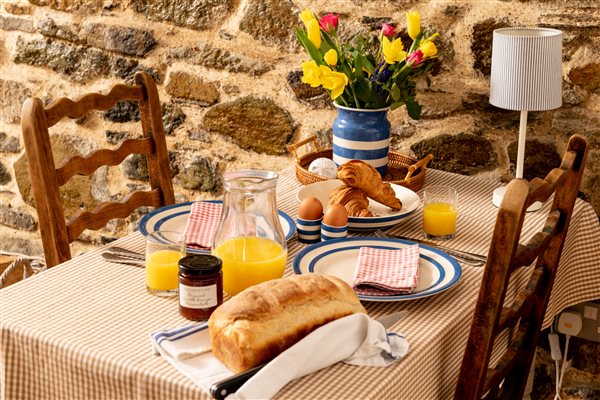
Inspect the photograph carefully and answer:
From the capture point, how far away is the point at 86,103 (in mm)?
1930

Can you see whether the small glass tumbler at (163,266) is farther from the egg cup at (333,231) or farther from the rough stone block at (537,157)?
the rough stone block at (537,157)

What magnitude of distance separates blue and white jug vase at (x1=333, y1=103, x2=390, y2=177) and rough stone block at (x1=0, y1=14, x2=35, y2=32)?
125 centimetres

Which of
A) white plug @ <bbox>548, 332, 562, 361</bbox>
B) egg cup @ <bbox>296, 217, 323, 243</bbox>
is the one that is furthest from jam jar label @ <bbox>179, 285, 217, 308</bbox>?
white plug @ <bbox>548, 332, 562, 361</bbox>

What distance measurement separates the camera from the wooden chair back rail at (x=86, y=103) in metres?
1.85

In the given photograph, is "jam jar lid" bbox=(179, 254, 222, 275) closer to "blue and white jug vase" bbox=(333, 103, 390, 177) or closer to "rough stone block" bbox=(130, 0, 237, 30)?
"blue and white jug vase" bbox=(333, 103, 390, 177)

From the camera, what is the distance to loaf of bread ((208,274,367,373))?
3.80 ft

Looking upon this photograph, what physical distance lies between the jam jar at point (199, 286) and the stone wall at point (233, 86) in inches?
43.3

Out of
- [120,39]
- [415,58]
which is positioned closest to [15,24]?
[120,39]

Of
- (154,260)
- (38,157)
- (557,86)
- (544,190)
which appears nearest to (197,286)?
(154,260)

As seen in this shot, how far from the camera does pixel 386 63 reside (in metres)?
1.92

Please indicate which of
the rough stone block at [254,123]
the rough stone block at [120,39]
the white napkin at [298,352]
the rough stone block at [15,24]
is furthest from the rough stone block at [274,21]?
the white napkin at [298,352]

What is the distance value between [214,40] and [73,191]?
74 centimetres

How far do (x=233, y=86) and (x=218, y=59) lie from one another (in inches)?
3.5

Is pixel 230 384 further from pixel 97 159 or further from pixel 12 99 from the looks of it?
pixel 12 99
